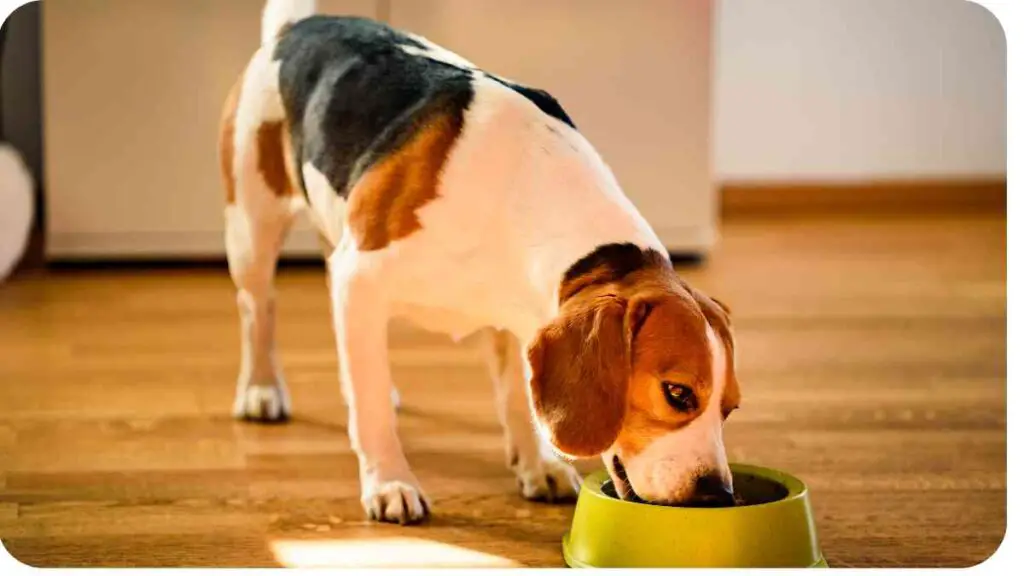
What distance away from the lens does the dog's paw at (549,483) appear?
75.3 inches

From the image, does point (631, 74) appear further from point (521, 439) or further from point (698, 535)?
point (698, 535)

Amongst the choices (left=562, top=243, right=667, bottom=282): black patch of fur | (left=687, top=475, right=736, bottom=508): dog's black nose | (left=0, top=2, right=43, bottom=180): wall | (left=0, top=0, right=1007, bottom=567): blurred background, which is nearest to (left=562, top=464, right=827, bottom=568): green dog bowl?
(left=687, top=475, right=736, bottom=508): dog's black nose

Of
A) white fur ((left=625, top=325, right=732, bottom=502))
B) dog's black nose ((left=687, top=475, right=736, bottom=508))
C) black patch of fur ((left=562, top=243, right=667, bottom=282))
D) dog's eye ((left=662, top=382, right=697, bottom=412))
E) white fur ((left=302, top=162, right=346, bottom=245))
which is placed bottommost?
Answer: dog's black nose ((left=687, top=475, right=736, bottom=508))

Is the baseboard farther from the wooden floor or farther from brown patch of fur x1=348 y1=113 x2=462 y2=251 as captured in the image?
brown patch of fur x1=348 y1=113 x2=462 y2=251

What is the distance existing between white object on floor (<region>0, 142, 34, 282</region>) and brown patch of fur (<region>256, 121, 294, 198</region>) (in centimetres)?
150

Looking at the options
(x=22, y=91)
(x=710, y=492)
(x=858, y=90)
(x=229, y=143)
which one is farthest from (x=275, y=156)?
(x=22, y=91)

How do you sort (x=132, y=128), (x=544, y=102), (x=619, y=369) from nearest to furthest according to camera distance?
(x=619, y=369), (x=544, y=102), (x=132, y=128)

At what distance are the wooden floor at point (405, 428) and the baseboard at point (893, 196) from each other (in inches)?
14.9

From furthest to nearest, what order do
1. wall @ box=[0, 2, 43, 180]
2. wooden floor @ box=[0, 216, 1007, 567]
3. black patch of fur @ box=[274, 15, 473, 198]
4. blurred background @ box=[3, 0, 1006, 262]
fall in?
wall @ box=[0, 2, 43, 180] → blurred background @ box=[3, 0, 1006, 262] → black patch of fur @ box=[274, 15, 473, 198] → wooden floor @ box=[0, 216, 1007, 567]

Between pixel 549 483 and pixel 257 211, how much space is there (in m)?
0.66

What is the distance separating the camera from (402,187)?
5.85 feet

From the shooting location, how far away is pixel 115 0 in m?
3.43

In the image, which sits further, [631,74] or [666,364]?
[631,74]

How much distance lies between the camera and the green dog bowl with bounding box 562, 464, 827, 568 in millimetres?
1494
